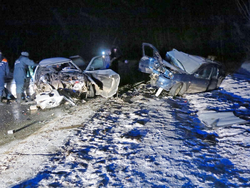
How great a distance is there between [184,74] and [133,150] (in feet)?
13.8

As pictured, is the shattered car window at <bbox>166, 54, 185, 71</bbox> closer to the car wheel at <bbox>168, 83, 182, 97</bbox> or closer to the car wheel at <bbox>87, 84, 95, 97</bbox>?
the car wheel at <bbox>168, 83, 182, 97</bbox>

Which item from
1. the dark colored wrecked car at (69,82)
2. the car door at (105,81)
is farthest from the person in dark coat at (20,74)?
the car door at (105,81)

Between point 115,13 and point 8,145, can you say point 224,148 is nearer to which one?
point 8,145

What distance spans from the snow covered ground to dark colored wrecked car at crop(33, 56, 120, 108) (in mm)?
853

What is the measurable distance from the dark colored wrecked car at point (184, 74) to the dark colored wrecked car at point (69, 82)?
1.60 m

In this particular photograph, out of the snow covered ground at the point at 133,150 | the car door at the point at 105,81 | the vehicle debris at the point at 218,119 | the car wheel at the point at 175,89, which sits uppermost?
the car door at the point at 105,81

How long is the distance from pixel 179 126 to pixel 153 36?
18046 millimetres

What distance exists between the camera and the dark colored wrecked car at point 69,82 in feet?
23.5

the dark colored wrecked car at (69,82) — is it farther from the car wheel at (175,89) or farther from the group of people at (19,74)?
the car wheel at (175,89)

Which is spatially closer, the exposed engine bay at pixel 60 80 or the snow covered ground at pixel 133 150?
the snow covered ground at pixel 133 150

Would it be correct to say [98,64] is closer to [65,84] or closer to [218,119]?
[65,84]

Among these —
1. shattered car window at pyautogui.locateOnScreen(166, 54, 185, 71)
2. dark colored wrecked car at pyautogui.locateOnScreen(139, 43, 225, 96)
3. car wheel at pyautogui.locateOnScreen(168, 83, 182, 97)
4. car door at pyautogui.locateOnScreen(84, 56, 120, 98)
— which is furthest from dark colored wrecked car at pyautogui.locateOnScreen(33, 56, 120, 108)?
shattered car window at pyautogui.locateOnScreen(166, 54, 185, 71)

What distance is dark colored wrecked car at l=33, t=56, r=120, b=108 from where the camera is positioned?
7160mm

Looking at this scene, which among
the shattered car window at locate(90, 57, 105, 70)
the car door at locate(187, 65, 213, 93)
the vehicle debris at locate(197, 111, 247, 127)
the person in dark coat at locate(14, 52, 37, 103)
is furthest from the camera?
the shattered car window at locate(90, 57, 105, 70)
